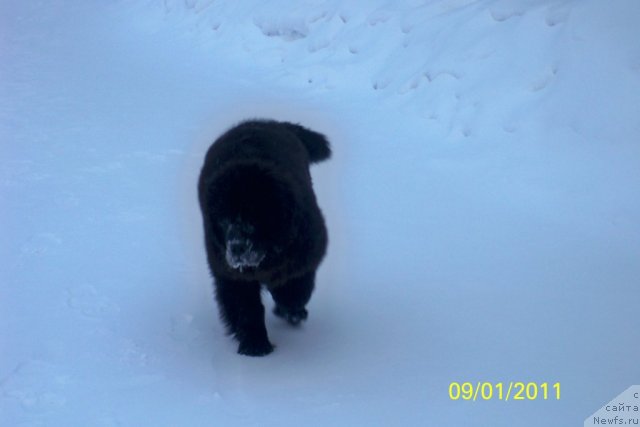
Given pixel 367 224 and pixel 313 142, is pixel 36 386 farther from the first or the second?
pixel 367 224

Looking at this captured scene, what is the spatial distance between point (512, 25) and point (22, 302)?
6014 millimetres

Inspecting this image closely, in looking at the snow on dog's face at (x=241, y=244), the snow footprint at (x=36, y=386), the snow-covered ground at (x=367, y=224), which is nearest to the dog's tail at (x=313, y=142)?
the snow-covered ground at (x=367, y=224)

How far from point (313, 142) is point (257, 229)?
161 cm

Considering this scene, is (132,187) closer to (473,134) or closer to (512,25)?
(473,134)

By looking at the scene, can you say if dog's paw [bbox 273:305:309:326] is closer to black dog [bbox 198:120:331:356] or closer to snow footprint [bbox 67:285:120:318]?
black dog [bbox 198:120:331:356]

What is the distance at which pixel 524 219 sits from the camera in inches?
206

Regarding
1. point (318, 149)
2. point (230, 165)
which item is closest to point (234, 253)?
point (230, 165)

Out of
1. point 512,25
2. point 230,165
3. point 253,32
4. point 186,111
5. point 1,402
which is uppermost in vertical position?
point 253,32

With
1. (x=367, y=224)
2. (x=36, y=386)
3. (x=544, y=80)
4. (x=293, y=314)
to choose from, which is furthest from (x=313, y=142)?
(x=544, y=80)

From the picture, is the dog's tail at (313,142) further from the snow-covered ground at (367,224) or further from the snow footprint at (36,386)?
the snow footprint at (36,386)

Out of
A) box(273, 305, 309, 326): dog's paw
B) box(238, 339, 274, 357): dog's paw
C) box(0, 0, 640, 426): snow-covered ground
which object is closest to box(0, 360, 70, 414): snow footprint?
box(0, 0, 640, 426): snow-covered ground

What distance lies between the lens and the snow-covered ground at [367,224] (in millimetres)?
3213

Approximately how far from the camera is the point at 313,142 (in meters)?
4.74

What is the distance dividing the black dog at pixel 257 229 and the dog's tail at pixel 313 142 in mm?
482
